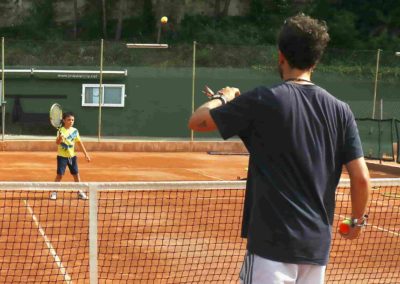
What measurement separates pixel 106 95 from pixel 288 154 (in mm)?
20552

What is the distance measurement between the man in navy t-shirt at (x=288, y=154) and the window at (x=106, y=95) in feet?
66.9

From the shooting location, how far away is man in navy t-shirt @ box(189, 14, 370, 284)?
260cm

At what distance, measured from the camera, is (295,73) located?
105 inches

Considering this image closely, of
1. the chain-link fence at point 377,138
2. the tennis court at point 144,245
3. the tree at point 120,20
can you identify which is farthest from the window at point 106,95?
the tree at point 120,20

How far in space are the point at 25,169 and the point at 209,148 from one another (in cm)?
692

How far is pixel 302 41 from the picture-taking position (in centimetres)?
260

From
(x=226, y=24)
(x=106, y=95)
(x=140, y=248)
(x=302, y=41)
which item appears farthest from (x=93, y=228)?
(x=226, y=24)

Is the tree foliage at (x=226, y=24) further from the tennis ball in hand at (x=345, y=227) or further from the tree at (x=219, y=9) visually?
the tennis ball in hand at (x=345, y=227)

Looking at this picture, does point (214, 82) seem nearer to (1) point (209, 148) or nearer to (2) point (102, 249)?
(1) point (209, 148)

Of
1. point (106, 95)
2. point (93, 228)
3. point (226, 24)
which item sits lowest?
point (106, 95)

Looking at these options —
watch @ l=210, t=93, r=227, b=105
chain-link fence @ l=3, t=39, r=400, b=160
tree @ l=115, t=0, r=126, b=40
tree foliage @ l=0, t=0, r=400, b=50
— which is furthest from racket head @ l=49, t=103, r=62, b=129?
tree @ l=115, t=0, r=126, b=40

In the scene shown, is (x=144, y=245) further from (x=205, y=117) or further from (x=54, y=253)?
(x=205, y=117)

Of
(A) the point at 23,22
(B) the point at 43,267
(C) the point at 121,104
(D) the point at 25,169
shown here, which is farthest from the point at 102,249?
(A) the point at 23,22

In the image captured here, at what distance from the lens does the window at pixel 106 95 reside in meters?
22.8
